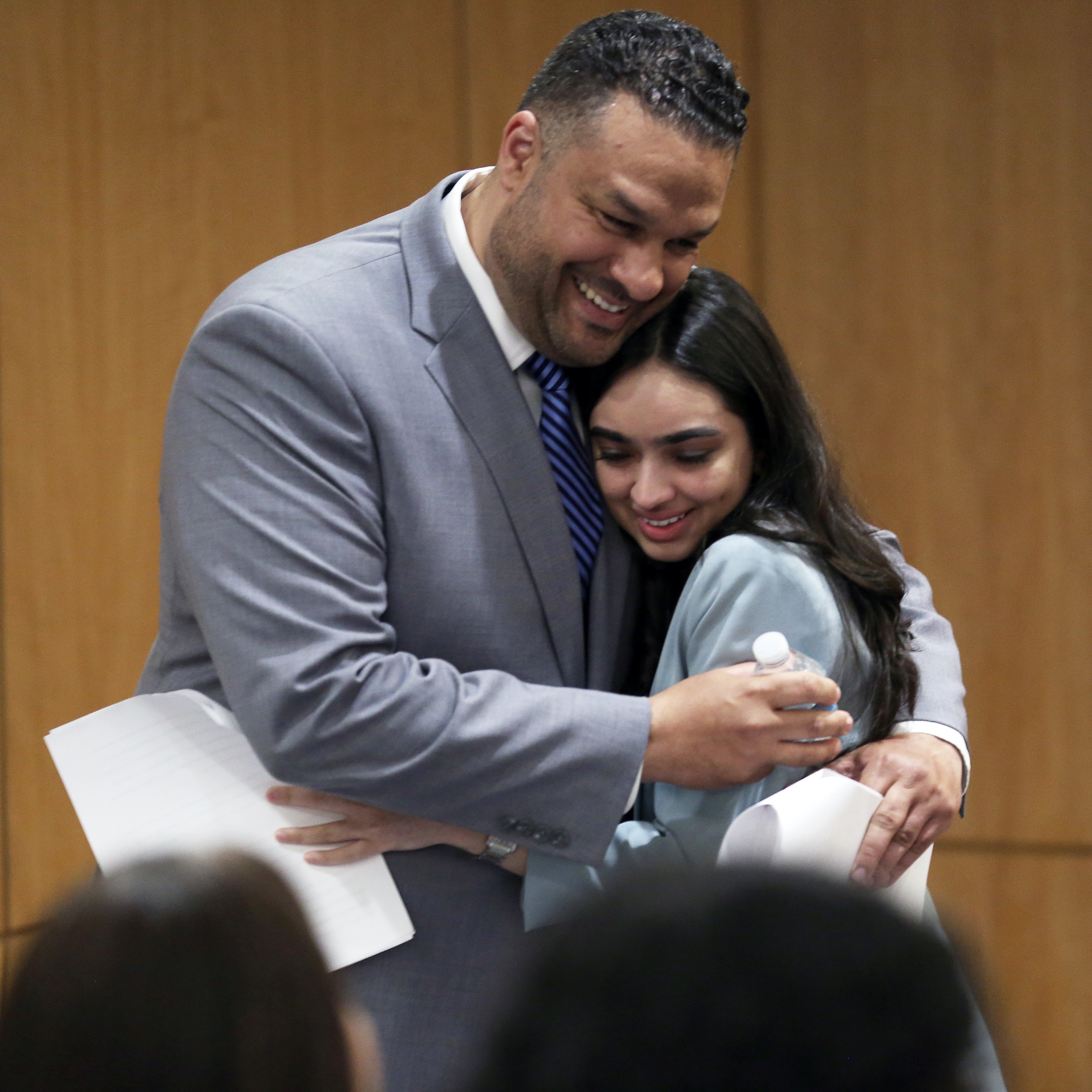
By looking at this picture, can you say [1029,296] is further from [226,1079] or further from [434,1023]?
[226,1079]

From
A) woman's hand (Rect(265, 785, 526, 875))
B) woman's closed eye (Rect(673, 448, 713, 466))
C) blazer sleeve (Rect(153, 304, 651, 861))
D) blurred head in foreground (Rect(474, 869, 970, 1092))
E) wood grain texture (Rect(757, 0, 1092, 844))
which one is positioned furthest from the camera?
wood grain texture (Rect(757, 0, 1092, 844))

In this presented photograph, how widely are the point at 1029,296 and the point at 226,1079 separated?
8.59ft

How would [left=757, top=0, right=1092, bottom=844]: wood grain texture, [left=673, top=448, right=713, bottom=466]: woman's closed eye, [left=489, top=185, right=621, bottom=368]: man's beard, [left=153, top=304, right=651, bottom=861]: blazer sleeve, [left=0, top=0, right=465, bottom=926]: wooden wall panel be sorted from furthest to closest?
1. [left=757, top=0, right=1092, bottom=844]: wood grain texture
2. [left=0, top=0, right=465, bottom=926]: wooden wall panel
3. [left=673, top=448, right=713, bottom=466]: woman's closed eye
4. [left=489, top=185, right=621, bottom=368]: man's beard
5. [left=153, top=304, right=651, bottom=861]: blazer sleeve

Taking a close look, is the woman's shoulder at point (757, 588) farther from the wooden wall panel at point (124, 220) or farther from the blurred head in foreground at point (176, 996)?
the wooden wall panel at point (124, 220)

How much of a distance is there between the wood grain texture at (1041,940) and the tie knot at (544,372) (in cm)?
175

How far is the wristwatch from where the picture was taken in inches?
57.7

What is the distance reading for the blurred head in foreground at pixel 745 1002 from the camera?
1.74ft

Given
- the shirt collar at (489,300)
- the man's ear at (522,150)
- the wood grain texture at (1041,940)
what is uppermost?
the man's ear at (522,150)

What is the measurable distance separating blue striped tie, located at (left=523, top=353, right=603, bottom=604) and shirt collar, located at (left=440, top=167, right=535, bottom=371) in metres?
0.02

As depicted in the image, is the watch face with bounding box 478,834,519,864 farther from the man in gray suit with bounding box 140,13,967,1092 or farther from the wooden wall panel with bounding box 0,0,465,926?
the wooden wall panel with bounding box 0,0,465,926

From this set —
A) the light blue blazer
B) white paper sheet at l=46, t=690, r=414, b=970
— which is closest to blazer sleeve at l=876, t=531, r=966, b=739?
the light blue blazer

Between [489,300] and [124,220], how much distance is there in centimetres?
147

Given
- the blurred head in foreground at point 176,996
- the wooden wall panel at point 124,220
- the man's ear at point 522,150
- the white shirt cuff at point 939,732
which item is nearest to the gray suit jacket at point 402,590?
the man's ear at point 522,150

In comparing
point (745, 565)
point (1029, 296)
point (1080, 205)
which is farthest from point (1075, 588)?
point (745, 565)
